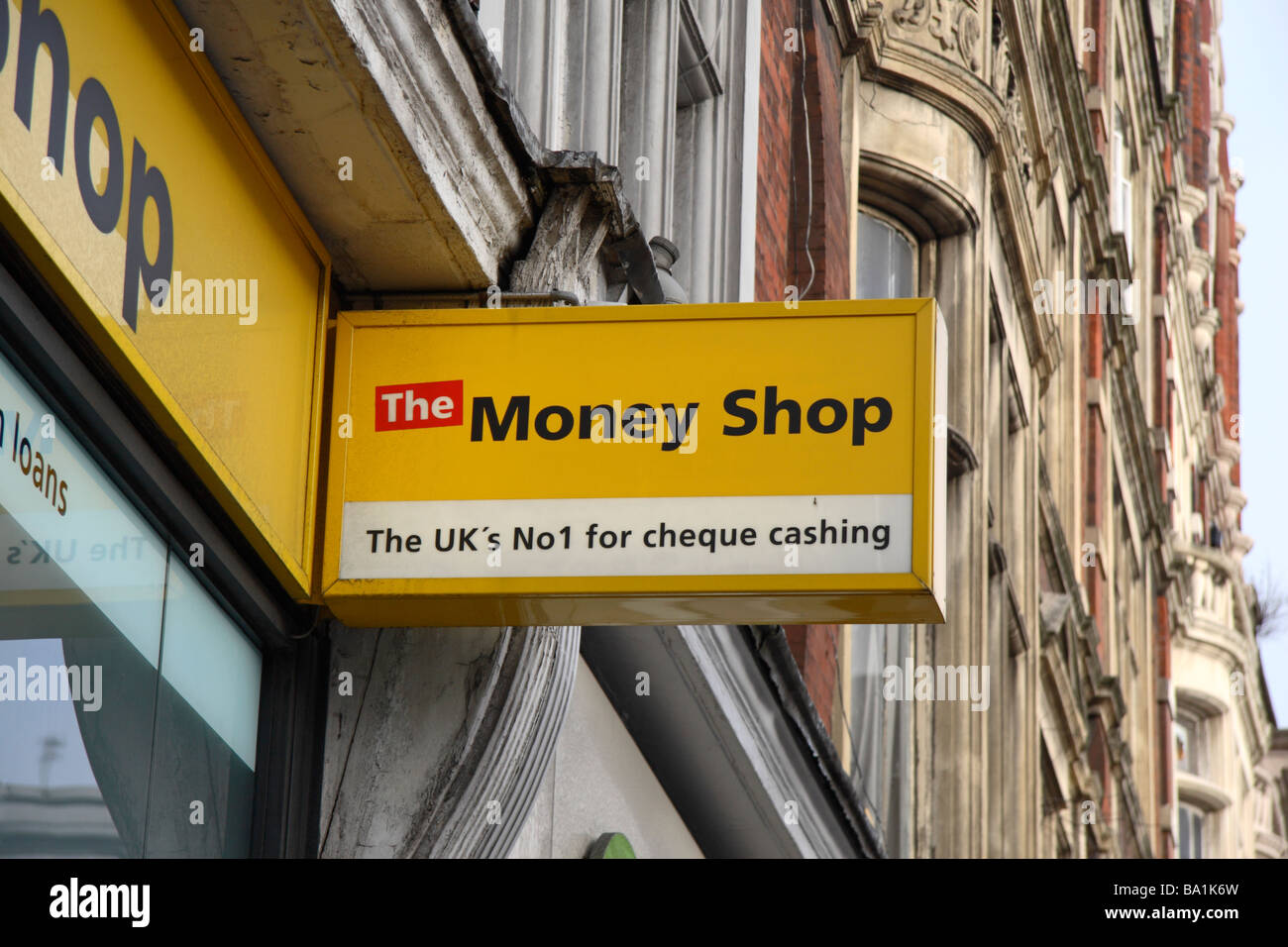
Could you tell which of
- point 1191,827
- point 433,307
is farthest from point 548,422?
point 1191,827

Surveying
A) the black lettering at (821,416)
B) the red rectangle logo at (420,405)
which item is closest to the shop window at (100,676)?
the red rectangle logo at (420,405)

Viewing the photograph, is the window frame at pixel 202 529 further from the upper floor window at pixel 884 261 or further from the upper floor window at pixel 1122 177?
the upper floor window at pixel 1122 177

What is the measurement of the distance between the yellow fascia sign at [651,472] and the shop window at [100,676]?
1.18ft

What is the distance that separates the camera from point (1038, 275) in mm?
16828

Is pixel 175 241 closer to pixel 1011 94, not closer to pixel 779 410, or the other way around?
pixel 779 410

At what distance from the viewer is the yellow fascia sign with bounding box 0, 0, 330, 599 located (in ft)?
11.3

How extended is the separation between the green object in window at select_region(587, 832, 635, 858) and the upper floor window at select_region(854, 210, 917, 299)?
6488 millimetres

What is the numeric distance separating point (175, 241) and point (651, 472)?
1.07m

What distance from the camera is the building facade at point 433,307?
371cm

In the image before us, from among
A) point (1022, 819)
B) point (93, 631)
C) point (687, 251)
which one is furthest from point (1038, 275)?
point (93, 631)

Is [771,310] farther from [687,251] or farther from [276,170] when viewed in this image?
[687,251]

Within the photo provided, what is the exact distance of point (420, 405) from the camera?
14.6 feet

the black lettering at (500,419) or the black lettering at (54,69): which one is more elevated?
the black lettering at (54,69)

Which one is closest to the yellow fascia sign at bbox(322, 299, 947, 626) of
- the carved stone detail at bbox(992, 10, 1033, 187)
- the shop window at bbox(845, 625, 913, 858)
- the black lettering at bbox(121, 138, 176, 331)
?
the black lettering at bbox(121, 138, 176, 331)
